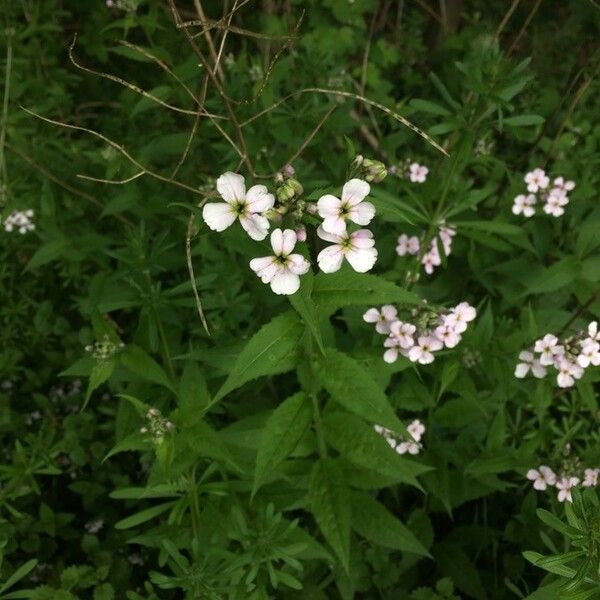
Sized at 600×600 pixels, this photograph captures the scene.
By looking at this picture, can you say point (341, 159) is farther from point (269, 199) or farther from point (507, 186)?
point (269, 199)

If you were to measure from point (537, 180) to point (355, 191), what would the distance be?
213 centimetres

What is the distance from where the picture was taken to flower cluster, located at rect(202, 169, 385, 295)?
210cm

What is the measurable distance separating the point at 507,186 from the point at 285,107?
5.04 ft

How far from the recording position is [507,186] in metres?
4.48

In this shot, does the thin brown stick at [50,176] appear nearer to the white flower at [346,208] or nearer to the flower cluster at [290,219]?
the flower cluster at [290,219]

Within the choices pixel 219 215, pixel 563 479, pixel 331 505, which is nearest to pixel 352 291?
pixel 219 215

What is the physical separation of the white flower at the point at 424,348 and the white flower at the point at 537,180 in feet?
4.86

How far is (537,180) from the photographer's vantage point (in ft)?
12.6

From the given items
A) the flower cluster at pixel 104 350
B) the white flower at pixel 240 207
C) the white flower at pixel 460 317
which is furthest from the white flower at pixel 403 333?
the flower cluster at pixel 104 350

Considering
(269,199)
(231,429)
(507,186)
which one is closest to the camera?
(269,199)

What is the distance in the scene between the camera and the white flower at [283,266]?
211cm

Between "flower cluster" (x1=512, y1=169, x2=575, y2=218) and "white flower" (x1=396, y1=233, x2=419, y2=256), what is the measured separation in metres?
0.65

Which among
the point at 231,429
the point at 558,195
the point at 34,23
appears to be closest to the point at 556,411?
the point at 558,195

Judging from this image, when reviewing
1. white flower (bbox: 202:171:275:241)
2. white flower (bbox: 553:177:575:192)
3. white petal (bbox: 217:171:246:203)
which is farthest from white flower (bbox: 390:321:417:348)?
white flower (bbox: 553:177:575:192)
